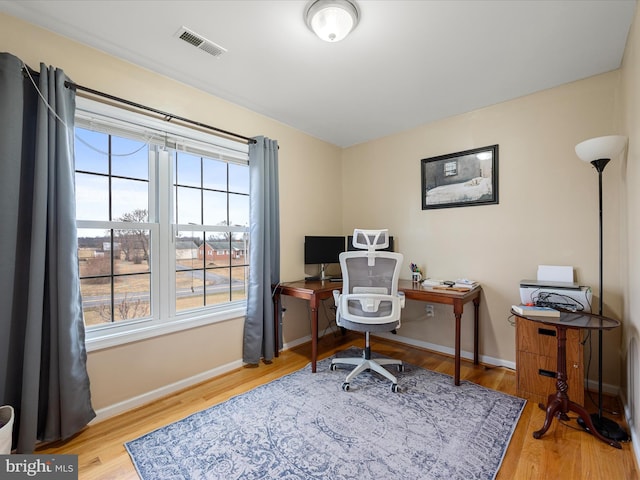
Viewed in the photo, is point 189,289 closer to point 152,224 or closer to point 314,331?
point 152,224

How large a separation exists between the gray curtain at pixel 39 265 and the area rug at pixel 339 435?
54cm

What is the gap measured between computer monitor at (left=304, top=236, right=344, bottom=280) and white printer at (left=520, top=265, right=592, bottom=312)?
6.22 feet

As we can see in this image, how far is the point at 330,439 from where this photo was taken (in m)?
1.80

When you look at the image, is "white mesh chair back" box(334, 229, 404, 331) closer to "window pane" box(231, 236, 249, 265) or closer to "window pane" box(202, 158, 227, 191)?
"window pane" box(231, 236, 249, 265)

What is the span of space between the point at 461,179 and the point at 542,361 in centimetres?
177

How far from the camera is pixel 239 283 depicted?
9.77 feet

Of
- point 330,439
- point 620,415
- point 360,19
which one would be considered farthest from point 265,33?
point 620,415

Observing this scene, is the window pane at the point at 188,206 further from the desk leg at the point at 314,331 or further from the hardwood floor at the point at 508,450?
the hardwood floor at the point at 508,450

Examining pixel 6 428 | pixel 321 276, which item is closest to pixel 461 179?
pixel 321 276

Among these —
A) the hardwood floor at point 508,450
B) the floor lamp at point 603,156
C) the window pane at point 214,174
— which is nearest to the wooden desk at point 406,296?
the hardwood floor at point 508,450

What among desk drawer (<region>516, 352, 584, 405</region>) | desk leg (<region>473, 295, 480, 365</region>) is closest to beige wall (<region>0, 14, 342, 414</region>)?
desk leg (<region>473, 295, 480, 365</region>)

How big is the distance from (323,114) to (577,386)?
3099 mm

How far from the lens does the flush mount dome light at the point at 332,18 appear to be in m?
1.61

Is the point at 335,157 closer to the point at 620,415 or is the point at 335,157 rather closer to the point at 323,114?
the point at 323,114
